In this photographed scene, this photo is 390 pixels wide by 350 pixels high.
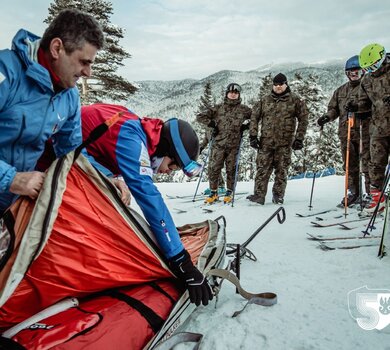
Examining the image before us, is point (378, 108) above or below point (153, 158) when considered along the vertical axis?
above

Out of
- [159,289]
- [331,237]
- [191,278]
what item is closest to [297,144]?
[331,237]

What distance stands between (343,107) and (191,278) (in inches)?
225

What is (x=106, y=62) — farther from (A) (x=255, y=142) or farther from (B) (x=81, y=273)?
(B) (x=81, y=273)

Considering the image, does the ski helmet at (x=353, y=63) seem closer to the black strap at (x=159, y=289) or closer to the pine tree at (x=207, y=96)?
the black strap at (x=159, y=289)

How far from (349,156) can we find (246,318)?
522cm

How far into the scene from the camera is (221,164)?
743cm

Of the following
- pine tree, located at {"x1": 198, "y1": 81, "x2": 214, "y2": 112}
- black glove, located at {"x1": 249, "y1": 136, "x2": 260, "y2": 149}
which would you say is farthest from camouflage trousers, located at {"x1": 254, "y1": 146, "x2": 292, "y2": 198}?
pine tree, located at {"x1": 198, "y1": 81, "x2": 214, "y2": 112}

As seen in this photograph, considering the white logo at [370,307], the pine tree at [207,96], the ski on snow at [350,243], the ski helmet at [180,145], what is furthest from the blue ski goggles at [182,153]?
the pine tree at [207,96]

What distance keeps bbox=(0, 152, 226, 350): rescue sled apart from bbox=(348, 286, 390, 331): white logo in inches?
40.1

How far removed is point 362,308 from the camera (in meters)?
2.05

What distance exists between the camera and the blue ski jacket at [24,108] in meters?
1.68

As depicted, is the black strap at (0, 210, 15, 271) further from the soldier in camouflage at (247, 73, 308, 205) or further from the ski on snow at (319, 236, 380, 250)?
Result: the soldier in camouflage at (247, 73, 308, 205)

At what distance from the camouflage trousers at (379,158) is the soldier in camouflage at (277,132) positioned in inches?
58.3

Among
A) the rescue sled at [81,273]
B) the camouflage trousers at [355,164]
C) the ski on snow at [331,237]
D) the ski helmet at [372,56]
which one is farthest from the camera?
the camouflage trousers at [355,164]
